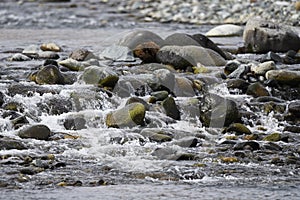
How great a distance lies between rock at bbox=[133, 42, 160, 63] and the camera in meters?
12.1

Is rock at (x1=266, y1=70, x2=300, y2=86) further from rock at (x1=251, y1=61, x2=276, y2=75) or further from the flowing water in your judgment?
the flowing water

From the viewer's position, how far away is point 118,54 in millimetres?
12648

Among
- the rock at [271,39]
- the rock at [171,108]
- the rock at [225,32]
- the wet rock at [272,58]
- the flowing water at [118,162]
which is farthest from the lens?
the rock at [225,32]

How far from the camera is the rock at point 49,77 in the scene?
1045 cm

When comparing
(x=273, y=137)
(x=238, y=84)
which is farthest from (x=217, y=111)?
(x=238, y=84)

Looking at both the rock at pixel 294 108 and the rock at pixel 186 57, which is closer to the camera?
the rock at pixel 294 108

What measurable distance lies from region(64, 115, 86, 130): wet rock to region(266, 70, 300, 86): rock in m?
3.18

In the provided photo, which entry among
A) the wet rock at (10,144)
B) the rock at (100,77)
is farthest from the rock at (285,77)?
the wet rock at (10,144)

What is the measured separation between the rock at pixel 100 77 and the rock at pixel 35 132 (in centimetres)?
203

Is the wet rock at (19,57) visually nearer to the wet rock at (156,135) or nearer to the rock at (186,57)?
the rock at (186,57)

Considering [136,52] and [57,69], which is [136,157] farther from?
[136,52]

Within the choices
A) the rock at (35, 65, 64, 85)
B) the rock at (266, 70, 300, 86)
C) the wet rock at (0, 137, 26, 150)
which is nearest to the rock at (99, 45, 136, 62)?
the rock at (35, 65, 64, 85)

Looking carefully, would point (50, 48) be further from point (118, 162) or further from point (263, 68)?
point (118, 162)

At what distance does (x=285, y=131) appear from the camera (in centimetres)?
905
